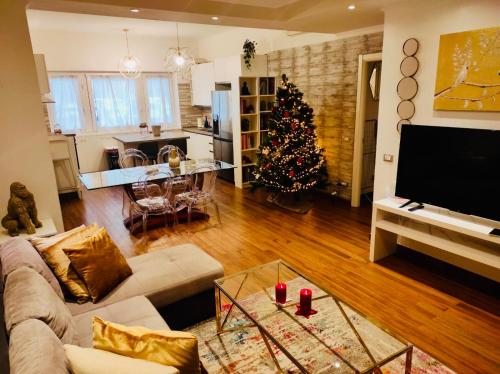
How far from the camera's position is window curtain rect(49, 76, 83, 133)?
7145 millimetres

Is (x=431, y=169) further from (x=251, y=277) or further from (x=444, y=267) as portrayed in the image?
(x=251, y=277)

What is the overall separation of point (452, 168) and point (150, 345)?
2813mm

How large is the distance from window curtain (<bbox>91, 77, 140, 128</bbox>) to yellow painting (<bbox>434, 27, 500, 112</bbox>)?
21.4 ft

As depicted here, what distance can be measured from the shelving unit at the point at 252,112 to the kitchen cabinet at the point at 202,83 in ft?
3.95

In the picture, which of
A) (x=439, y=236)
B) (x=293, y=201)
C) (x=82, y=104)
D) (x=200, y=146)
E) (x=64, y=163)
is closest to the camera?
(x=439, y=236)

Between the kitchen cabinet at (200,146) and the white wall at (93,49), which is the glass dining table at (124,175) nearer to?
the kitchen cabinet at (200,146)

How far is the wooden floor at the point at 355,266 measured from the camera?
100 inches

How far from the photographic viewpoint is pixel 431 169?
320 centimetres

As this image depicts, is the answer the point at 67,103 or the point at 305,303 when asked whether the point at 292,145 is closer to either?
the point at 305,303

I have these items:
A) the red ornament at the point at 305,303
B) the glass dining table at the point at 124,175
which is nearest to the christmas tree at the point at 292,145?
the glass dining table at the point at 124,175

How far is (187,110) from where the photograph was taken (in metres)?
8.57

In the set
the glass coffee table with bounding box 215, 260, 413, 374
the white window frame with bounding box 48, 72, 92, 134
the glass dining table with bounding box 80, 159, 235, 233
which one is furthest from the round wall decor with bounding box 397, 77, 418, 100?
the white window frame with bounding box 48, 72, 92, 134

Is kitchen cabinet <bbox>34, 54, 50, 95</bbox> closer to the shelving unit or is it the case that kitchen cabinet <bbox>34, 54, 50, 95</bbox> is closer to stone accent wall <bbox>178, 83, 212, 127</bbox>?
the shelving unit

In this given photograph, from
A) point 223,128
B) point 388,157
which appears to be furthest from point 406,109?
point 223,128
